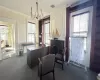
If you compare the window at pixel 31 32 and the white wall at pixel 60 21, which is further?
the window at pixel 31 32

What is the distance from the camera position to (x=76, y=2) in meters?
3.51

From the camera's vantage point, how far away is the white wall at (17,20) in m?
4.48

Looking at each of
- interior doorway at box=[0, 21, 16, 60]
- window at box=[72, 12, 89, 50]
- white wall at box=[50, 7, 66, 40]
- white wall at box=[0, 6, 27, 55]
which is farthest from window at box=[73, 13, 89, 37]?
interior doorway at box=[0, 21, 16, 60]

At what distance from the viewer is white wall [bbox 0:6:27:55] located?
4.48 metres

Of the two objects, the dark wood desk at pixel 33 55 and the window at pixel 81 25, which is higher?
the window at pixel 81 25

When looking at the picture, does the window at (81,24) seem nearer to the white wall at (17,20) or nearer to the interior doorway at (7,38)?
the white wall at (17,20)

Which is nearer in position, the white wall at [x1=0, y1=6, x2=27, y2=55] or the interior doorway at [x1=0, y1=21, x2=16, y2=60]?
the white wall at [x1=0, y1=6, x2=27, y2=55]

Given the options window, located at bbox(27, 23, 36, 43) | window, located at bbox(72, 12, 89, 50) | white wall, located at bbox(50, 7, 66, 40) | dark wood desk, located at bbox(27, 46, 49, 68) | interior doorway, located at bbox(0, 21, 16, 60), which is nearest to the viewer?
dark wood desk, located at bbox(27, 46, 49, 68)

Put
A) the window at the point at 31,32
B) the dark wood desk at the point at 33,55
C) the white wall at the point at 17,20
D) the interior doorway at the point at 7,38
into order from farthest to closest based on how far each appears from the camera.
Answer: the window at the point at 31,32, the interior doorway at the point at 7,38, the white wall at the point at 17,20, the dark wood desk at the point at 33,55

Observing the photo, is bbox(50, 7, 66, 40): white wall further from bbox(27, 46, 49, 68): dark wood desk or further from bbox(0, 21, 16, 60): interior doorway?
bbox(0, 21, 16, 60): interior doorway

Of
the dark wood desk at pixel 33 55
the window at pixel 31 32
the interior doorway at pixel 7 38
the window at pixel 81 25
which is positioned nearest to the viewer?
the dark wood desk at pixel 33 55

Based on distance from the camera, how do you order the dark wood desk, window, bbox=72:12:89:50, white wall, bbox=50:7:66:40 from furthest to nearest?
1. white wall, bbox=50:7:66:40
2. window, bbox=72:12:89:50
3. the dark wood desk

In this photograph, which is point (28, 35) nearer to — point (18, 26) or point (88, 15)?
point (18, 26)

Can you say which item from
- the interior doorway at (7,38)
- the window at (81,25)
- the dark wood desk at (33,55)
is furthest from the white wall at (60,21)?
the interior doorway at (7,38)
